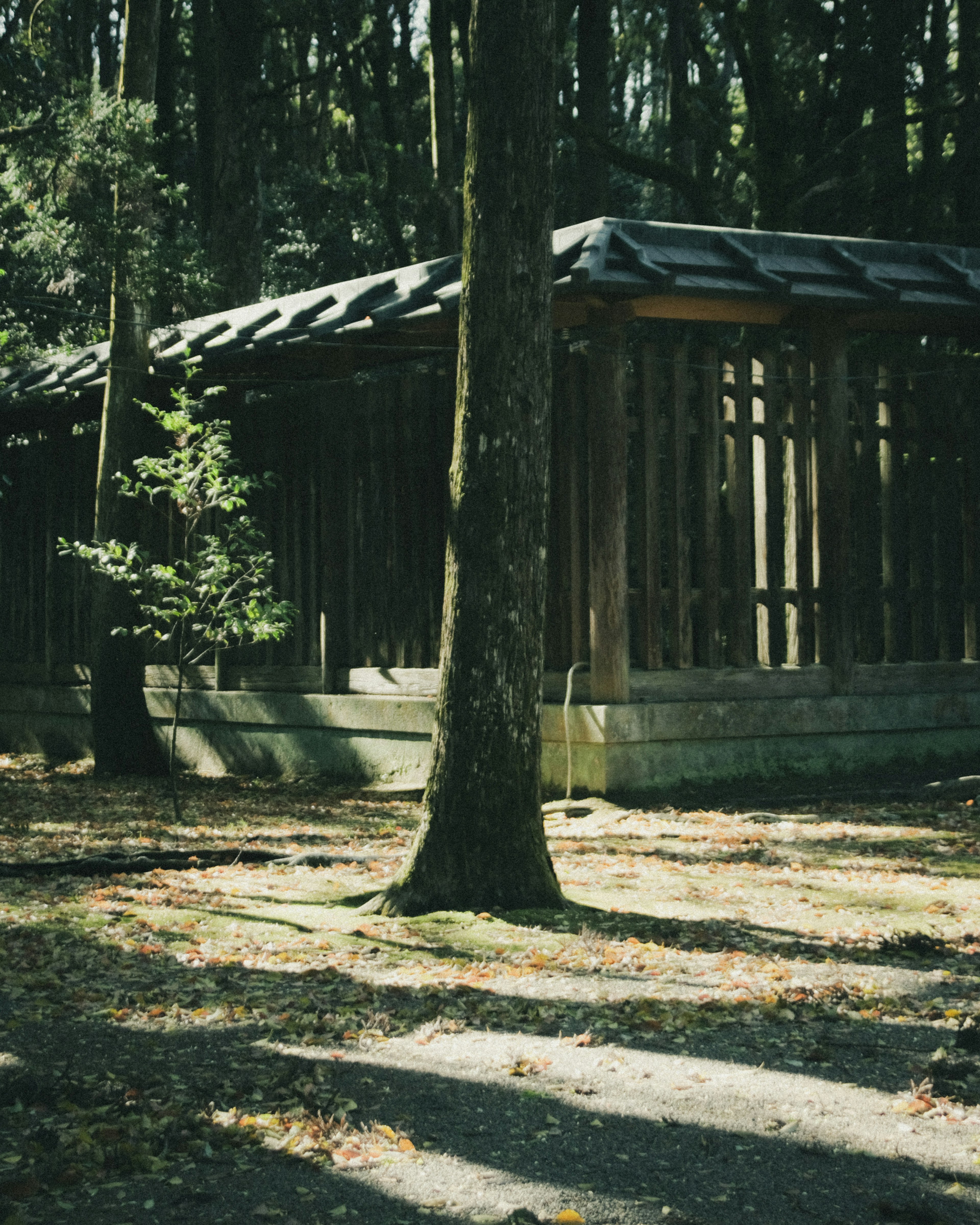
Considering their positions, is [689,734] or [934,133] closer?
[689,734]

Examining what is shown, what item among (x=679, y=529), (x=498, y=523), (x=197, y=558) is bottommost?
(x=498, y=523)

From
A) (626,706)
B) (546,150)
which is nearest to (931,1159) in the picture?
(546,150)

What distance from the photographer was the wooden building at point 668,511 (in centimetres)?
1039

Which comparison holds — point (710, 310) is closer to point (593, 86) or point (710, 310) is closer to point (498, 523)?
point (498, 523)

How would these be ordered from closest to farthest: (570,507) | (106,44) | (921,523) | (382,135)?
(570,507)
(921,523)
(106,44)
(382,135)

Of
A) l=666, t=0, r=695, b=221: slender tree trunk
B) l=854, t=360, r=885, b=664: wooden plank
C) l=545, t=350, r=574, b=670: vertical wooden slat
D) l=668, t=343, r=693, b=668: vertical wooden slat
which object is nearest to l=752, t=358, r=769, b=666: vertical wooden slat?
l=668, t=343, r=693, b=668: vertical wooden slat

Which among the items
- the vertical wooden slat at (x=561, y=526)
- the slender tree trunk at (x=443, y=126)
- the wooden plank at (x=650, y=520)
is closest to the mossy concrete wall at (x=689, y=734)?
the wooden plank at (x=650, y=520)

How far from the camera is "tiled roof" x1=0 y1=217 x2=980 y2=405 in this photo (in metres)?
9.91

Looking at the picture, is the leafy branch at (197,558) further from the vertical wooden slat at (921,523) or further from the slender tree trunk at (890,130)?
the slender tree trunk at (890,130)

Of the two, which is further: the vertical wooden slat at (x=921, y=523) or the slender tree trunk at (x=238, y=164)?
the slender tree trunk at (x=238, y=164)

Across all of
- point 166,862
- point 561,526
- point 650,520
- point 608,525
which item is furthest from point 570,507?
point 166,862

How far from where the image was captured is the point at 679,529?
35.3ft

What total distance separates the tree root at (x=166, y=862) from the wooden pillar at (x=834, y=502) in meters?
4.77

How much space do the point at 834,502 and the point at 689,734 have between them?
96.5 inches
